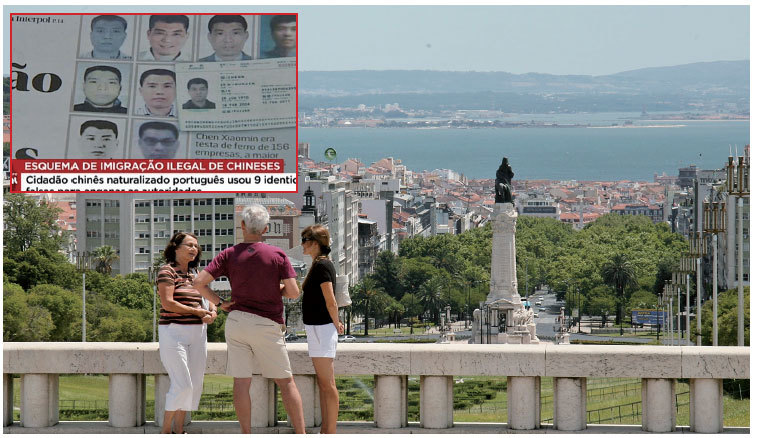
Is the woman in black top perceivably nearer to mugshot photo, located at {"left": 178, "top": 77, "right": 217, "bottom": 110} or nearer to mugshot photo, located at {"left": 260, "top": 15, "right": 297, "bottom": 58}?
mugshot photo, located at {"left": 260, "top": 15, "right": 297, "bottom": 58}

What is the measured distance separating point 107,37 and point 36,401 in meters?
39.4

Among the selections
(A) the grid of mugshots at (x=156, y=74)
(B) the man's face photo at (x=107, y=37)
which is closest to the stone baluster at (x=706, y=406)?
(A) the grid of mugshots at (x=156, y=74)

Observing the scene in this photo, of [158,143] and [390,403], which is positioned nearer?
[390,403]

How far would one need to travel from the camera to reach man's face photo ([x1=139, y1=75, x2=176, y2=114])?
2176 inches

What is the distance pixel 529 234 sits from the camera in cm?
14938

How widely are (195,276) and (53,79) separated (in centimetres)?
4312

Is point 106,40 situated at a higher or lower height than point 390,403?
higher

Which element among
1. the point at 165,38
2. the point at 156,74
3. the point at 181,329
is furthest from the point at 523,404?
the point at 156,74

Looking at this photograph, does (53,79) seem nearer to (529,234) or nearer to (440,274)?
(440,274)

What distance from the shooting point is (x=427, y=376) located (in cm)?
905

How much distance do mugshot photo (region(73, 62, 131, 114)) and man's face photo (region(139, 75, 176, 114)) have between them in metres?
0.75

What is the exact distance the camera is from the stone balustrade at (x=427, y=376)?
351 inches

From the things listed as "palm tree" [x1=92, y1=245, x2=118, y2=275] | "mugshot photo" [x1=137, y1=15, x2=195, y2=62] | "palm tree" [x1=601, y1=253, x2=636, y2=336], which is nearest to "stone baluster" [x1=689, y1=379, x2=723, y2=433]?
"mugshot photo" [x1=137, y1=15, x2=195, y2=62]

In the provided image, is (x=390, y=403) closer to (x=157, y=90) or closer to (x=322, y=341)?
(x=322, y=341)
